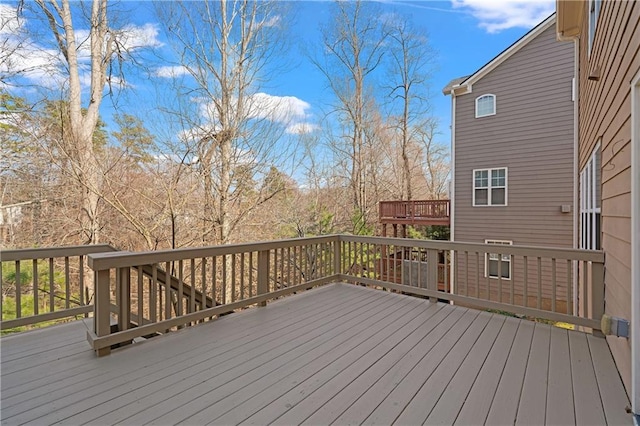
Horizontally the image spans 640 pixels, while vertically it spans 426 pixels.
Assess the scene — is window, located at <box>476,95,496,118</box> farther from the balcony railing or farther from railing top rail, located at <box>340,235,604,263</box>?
railing top rail, located at <box>340,235,604,263</box>

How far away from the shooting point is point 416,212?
32.2 feet

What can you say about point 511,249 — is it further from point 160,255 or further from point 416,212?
point 416,212

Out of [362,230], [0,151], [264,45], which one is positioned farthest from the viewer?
[362,230]

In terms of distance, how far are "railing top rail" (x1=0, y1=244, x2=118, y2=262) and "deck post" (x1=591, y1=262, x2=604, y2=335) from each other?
16.9ft

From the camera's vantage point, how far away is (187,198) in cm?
653

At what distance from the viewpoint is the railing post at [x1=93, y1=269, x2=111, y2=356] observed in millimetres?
2506

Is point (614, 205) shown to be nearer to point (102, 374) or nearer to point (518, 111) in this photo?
point (102, 374)

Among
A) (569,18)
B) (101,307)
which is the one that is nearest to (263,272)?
(101,307)

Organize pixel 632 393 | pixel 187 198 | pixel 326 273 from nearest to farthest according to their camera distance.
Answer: pixel 632 393
pixel 326 273
pixel 187 198

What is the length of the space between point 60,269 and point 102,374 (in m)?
5.32

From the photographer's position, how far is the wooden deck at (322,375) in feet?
5.92

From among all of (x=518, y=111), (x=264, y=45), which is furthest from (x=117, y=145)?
(x=518, y=111)

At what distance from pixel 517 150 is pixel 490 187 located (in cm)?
110

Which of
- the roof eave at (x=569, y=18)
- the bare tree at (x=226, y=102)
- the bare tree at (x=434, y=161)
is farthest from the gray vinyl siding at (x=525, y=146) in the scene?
the bare tree at (x=226, y=102)
